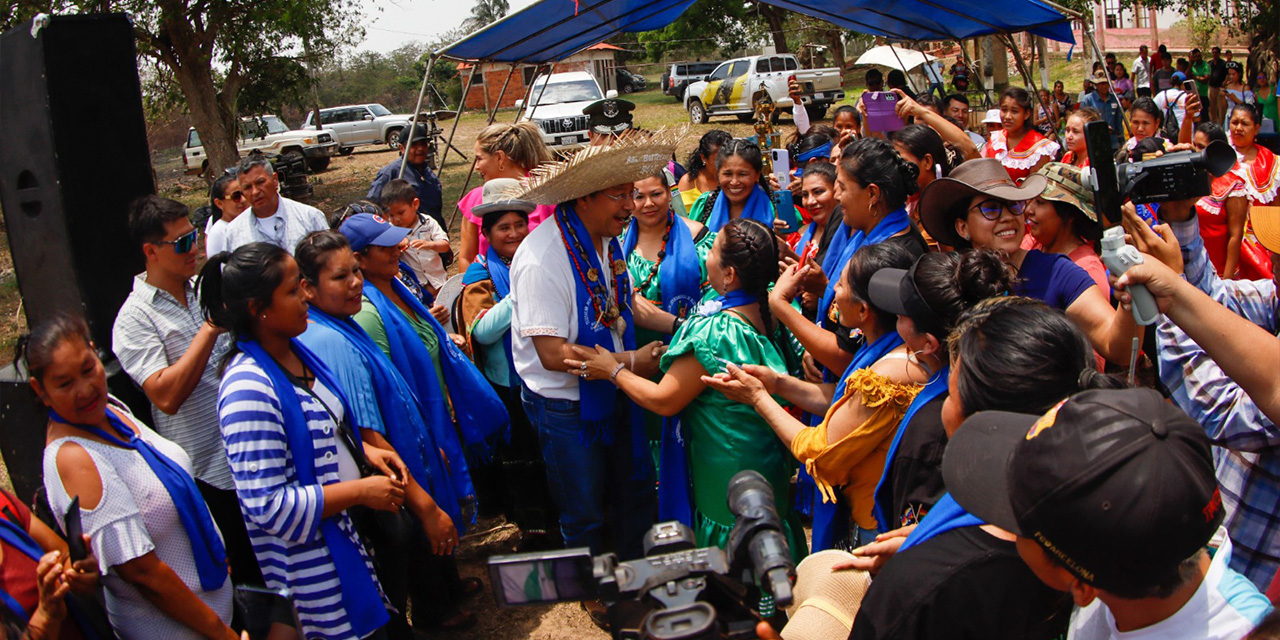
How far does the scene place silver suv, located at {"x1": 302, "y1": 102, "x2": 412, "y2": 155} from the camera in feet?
84.5

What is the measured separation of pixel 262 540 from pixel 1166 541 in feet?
7.65

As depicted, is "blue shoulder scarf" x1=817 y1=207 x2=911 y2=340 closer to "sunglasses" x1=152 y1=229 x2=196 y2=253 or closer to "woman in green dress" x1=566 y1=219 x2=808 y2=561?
"woman in green dress" x1=566 y1=219 x2=808 y2=561

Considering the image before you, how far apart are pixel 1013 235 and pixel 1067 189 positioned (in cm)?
26

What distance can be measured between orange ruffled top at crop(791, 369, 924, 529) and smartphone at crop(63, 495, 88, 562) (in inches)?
74.5

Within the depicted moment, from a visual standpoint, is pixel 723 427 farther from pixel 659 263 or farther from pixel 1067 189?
pixel 1067 189

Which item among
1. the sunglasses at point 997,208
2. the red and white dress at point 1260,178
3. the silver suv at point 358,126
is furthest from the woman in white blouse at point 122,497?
the silver suv at point 358,126

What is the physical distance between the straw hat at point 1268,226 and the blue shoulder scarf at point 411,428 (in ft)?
8.53

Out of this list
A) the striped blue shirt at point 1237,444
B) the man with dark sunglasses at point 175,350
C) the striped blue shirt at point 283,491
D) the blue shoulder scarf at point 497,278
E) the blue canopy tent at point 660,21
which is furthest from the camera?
the blue canopy tent at point 660,21

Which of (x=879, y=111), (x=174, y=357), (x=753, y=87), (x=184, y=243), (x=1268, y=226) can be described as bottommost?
(x=174, y=357)

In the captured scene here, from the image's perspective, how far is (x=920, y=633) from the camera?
1569 mm

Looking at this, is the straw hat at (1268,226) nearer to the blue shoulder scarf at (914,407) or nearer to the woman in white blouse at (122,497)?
the blue shoulder scarf at (914,407)

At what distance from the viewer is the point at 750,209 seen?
183 inches

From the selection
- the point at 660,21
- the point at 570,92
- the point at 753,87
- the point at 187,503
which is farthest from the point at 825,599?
the point at 753,87

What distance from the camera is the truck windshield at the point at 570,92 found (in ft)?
60.6
